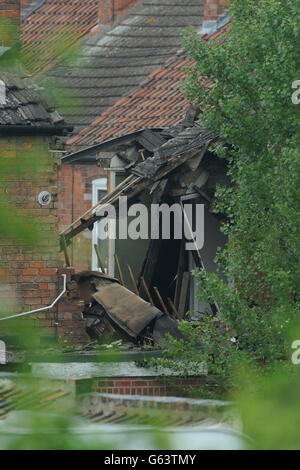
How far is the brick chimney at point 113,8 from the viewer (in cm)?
2094

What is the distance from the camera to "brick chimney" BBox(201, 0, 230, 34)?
1766cm

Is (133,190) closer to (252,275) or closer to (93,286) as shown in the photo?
(93,286)

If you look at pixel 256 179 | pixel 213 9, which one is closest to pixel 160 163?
pixel 256 179

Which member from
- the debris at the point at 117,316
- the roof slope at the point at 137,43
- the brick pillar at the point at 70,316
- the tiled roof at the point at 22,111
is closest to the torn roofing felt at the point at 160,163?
the debris at the point at 117,316

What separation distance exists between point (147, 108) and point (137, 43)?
346 centimetres

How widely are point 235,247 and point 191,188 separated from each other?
9.76 feet

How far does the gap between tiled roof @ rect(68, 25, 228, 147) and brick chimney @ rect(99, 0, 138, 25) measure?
3276 millimetres

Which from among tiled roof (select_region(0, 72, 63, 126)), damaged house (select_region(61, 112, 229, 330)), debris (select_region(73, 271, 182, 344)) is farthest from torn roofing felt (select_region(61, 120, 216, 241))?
tiled roof (select_region(0, 72, 63, 126))

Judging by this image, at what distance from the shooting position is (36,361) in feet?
6.09

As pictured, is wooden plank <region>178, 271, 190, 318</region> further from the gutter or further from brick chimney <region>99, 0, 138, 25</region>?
brick chimney <region>99, 0, 138, 25</region>

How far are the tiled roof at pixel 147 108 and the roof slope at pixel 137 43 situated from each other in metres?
0.28

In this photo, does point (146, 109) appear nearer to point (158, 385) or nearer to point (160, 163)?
point (160, 163)

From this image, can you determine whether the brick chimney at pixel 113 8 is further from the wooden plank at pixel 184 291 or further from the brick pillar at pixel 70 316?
the brick pillar at pixel 70 316
